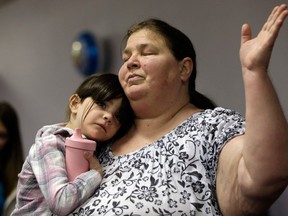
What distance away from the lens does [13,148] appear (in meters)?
2.39

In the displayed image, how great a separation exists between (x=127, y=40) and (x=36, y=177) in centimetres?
54

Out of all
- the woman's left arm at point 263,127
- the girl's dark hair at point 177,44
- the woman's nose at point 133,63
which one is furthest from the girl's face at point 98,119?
the woman's left arm at point 263,127

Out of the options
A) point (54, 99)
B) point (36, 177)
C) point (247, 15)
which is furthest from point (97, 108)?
point (54, 99)

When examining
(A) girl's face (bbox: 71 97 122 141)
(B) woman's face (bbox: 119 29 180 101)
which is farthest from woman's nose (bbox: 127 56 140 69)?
(A) girl's face (bbox: 71 97 122 141)

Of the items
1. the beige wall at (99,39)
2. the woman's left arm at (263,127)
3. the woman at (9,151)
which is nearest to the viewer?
the woman's left arm at (263,127)

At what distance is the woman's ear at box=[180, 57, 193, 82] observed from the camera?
1.43 m

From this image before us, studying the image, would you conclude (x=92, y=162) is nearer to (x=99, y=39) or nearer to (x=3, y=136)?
(x=3, y=136)

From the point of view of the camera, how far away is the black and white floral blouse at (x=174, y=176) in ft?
3.72

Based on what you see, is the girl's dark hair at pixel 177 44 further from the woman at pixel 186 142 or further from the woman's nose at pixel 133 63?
the woman's nose at pixel 133 63

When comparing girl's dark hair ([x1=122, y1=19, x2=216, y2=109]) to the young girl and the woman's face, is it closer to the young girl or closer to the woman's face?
the woman's face

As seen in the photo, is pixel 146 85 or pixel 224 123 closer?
pixel 224 123

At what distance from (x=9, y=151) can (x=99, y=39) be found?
79 centimetres

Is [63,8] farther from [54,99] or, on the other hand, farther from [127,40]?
[127,40]

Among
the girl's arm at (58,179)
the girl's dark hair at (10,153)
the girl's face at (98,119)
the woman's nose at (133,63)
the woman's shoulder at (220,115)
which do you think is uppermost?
Result: the woman's nose at (133,63)
